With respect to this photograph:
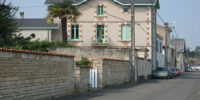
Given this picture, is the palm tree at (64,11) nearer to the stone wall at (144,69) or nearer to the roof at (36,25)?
the stone wall at (144,69)

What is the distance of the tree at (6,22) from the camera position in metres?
20.7

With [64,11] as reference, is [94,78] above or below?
below

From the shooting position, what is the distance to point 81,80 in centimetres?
1945

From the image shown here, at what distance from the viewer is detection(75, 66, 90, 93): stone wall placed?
19186 millimetres

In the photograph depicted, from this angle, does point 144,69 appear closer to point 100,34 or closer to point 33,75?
point 100,34

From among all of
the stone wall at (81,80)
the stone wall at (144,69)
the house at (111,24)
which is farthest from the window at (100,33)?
the stone wall at (81,80)

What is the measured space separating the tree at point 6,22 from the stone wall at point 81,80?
16.0 ft

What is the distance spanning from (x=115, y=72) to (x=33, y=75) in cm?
1239

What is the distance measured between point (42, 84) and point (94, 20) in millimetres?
28899

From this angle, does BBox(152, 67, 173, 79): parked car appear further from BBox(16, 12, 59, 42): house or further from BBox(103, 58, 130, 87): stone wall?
BBox(16, 12, 59, 42): house

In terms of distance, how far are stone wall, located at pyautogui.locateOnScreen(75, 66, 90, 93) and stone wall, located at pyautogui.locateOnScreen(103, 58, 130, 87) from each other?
3.30 m

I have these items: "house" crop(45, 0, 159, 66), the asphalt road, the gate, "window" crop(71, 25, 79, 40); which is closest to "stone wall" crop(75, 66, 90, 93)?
the asphalt road

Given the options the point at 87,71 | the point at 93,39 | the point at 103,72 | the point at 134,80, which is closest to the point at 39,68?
the point at 87,71

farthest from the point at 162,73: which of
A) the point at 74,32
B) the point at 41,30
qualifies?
the point at 41,30
